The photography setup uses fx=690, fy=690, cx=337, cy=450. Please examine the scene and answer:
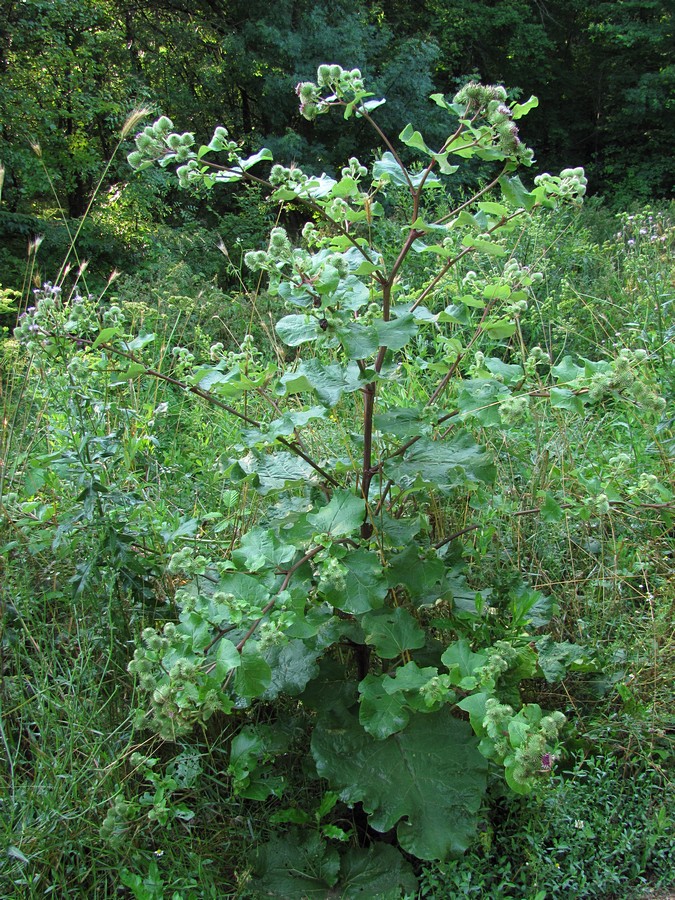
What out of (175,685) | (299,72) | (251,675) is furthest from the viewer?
(299,72)

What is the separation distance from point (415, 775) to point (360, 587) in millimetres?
463

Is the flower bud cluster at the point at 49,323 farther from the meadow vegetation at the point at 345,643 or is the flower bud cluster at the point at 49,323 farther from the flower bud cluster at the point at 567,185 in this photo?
the flower bud cluster at the point at 567,185

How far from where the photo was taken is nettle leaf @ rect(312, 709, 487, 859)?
1482mm

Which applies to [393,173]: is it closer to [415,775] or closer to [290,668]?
[290,668]

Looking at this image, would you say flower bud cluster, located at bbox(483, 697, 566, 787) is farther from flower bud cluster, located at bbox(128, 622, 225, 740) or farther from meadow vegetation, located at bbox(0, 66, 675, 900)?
flower bud cluster, located at bbox(128, 622, 225, 740)

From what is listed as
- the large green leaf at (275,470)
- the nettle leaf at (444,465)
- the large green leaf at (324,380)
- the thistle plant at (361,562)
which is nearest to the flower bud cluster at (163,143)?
the thistle plant at (361,562)

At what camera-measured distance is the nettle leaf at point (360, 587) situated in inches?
56.8

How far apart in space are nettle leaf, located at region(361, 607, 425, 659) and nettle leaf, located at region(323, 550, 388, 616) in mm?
99

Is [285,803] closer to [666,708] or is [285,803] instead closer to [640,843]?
[640,843]

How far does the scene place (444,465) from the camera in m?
1.58

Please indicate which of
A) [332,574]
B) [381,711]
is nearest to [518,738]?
[381,711]

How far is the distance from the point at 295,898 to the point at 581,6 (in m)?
16.8

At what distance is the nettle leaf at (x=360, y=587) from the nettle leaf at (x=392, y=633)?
3.9 inches

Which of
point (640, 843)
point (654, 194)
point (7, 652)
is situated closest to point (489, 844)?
point (640, 843)
